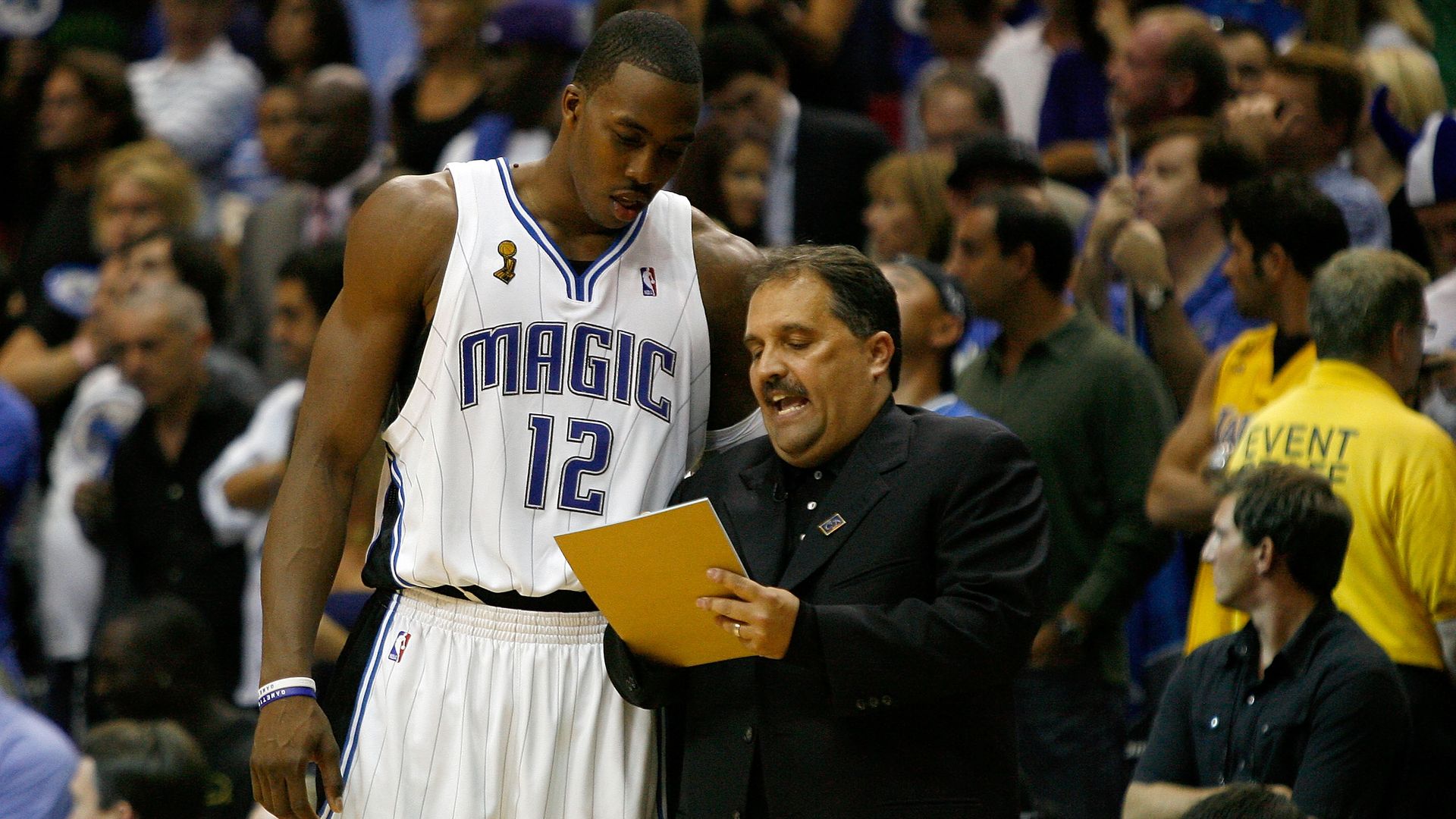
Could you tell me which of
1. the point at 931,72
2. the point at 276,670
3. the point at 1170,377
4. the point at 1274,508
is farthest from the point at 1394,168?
the point at 276,670

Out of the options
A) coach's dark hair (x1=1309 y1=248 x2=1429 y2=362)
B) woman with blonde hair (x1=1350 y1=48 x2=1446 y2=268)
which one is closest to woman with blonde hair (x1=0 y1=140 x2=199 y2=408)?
Result: woman with blonde hair (x1=1350 y1=48 x2=1446 y2=268)

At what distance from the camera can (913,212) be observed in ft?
23.6

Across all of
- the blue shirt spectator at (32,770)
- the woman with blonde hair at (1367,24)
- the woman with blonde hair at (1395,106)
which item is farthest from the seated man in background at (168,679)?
the woman with blonde hair at (1367,24)

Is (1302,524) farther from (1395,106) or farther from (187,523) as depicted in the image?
(187,523)

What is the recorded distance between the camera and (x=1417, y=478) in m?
4.77

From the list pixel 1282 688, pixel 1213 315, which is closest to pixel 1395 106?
pixel 1213 315

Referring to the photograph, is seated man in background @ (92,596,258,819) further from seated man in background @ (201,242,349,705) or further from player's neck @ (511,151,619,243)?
player's neck @ (511,151,619,243)

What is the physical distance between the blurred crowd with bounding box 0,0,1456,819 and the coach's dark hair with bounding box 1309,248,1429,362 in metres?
0.01

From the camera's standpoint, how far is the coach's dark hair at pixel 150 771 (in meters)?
5.10

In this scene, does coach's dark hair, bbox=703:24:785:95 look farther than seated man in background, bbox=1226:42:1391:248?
Yes

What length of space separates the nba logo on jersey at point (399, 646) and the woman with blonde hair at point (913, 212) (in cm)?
378

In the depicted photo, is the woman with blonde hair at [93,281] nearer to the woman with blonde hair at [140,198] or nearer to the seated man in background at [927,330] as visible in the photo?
the woman with blonde hair at [140,198]

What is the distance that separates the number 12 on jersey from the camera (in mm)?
3621

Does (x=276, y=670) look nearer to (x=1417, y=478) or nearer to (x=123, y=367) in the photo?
(x=1417, y=478)
